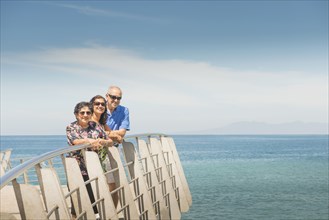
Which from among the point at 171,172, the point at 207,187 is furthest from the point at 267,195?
the point at 171,172

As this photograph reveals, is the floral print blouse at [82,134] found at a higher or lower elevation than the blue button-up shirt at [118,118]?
lower

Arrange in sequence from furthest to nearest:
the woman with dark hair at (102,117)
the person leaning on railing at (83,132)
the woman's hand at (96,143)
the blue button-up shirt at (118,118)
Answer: the blue button-up shirt at (118,118), the woman with dark hair at (102,117), the person leaning on railing at (83,132), the woman's hand at (96,143)

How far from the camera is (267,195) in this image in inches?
1084

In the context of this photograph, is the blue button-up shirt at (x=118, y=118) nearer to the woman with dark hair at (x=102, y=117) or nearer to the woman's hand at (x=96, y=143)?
the woman with dark hair at (x=102, y=117)

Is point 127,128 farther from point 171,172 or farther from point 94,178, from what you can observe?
point 171,172

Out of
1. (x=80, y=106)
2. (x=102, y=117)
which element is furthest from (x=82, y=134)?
(x=102, y=117)

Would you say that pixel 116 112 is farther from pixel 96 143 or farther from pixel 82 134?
pixel 96 143

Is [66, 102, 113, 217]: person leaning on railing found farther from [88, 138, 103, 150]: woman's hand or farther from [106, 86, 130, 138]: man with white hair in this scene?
[106, 86, 130, 138]: man with white hair

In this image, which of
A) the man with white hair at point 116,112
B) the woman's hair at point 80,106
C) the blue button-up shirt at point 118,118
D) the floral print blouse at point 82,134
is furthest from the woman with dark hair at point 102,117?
the blue button-up shirt at point 118,118

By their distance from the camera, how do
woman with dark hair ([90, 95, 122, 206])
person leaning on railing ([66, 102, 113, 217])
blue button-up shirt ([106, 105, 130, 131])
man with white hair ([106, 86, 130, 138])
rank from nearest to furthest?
person leaning on railing ([66, 102, 113, 217])
woman with dark hair ([90, 95, 122, 206])
man with white hair ([106, 86, 130, 138])
blue button-up shirt ([106, 105, 130, 131])

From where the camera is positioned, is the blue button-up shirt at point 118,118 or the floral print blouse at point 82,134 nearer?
the floral print blouse at point 82,134

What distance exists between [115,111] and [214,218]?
44.3ft

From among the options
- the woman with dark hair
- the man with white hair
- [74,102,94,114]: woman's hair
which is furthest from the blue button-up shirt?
[74,102,94,114]: woman's hair

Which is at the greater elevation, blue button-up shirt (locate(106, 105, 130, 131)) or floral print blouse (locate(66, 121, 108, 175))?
blue button-up shirt (locate(106, 105, 130, 131))
